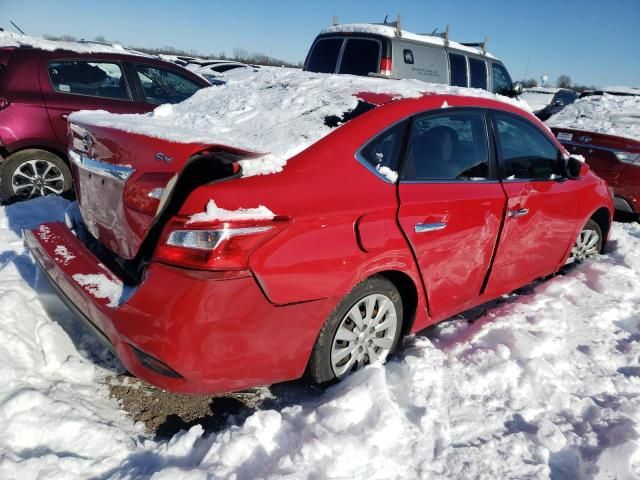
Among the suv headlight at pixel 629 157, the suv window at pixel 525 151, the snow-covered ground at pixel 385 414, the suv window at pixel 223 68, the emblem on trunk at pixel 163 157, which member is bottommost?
the suv window at pixel 223 68

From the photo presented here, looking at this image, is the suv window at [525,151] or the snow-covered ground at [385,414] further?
the suv window at [525,151]

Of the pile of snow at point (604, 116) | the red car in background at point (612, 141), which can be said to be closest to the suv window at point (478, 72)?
the pile of snow at point (604, 116)

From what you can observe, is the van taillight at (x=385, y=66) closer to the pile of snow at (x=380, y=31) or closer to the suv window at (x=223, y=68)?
the pile of snow at (x=380, y=31)

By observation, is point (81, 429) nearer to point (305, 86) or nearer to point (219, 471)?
point (219, 471)

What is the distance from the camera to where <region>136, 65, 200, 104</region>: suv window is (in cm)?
549

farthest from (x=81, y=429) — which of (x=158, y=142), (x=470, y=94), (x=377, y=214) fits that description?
(x=470, y=94)

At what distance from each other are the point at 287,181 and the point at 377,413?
114 centimetres

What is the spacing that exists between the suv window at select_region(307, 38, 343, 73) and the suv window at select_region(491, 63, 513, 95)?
11.8 ft

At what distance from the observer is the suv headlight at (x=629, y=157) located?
18.2 ft

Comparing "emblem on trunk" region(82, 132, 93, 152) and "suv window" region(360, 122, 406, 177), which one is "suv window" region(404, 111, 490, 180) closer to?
"suv window" region(360, 122, 406, 177)

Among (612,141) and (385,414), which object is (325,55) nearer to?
(612,141)

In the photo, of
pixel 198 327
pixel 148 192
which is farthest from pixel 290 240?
pixel 148 192

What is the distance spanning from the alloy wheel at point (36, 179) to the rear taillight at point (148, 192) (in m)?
3.34

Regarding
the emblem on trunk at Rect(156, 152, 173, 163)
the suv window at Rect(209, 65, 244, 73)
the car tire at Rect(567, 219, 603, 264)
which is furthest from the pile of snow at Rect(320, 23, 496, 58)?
the suv window at Rect(209, 65, 244, 73)
